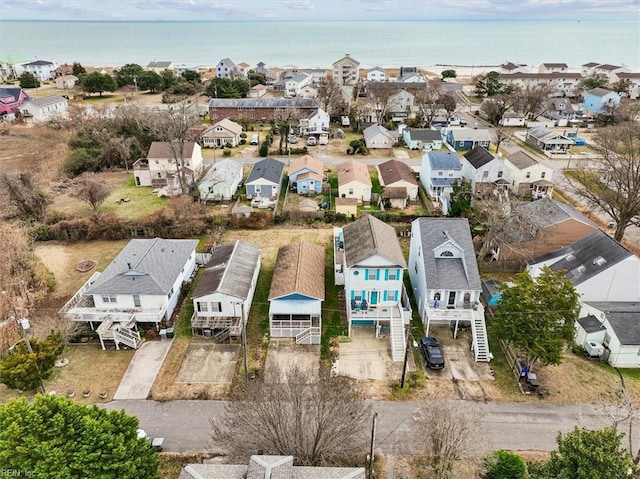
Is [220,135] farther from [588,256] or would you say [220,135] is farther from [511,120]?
[511,120]

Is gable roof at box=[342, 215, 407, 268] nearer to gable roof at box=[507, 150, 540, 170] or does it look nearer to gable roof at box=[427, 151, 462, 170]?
gable roof at box=[427, 151, 462, 170]

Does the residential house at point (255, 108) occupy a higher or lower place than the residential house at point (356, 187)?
higher

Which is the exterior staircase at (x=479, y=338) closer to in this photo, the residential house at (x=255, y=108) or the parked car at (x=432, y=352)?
Answer: the parked car at (x=432, y=352)

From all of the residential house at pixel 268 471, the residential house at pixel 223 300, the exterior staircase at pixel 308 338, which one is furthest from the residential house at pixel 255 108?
the residential house at pixel 268 471

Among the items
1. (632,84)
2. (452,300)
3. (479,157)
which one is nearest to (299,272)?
(452,300)

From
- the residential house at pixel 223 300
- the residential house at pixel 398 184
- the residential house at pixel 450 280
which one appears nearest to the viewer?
the residential house at pixel 450 280

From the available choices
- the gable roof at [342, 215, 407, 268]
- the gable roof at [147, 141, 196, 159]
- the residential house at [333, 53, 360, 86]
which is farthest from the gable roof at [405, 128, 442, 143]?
the residential house at [333, 53, 360, 86]

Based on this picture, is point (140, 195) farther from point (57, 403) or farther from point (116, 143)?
point (57, 403)
